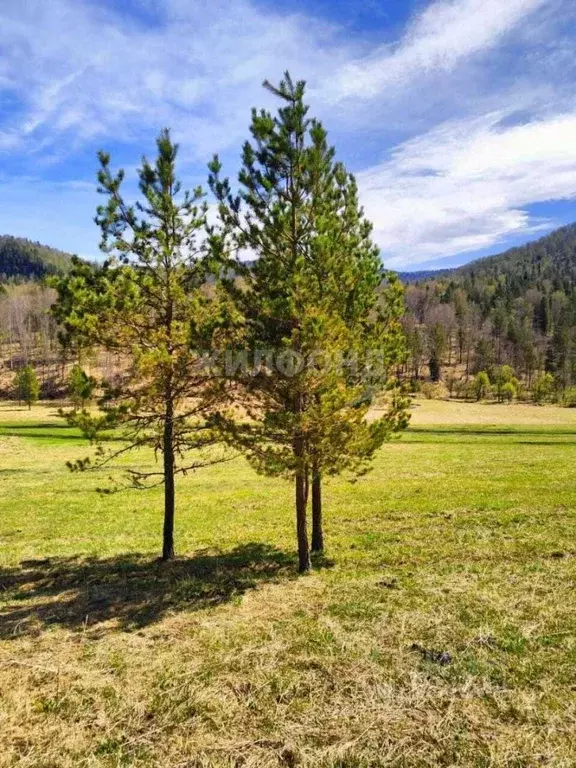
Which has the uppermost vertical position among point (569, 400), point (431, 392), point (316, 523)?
point (316, 523)

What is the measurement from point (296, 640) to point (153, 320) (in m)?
8.93

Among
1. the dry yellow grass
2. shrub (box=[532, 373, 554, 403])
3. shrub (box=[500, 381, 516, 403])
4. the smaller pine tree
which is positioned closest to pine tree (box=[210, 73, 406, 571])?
the dry yellow grass

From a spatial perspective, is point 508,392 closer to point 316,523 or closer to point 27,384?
point 27,384

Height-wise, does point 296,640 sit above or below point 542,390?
above

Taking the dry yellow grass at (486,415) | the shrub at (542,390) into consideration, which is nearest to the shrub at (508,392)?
the shrub at (542,390)

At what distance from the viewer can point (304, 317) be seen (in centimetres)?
998

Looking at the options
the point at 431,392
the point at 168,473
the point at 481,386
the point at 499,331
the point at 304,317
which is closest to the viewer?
the point at 304,317

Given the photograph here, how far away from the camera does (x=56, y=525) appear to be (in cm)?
1831

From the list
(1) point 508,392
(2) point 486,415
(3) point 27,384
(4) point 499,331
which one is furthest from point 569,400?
(3) point 27,384

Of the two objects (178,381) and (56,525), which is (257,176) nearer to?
(178,381)

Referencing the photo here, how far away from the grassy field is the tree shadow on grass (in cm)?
7

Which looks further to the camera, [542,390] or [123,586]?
[542,390]

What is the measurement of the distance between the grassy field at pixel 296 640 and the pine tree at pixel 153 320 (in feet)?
11.7

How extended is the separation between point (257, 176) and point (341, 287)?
132 inches
